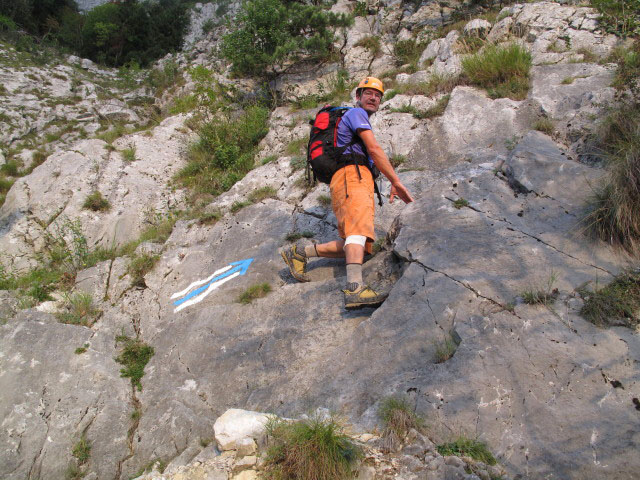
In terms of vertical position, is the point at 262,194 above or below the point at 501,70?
below

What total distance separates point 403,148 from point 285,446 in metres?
5.19

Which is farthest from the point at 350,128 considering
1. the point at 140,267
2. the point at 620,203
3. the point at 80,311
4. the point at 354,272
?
the point at 80,311

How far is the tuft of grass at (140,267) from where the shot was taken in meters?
5.89

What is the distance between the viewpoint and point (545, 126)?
18.6 feet

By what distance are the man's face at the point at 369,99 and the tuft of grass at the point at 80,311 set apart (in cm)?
420

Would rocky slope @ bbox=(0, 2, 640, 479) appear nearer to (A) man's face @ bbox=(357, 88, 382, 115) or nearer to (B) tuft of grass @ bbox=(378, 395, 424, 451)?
(B) tuft of grass @ bbox=(378, 395, 424, 451)

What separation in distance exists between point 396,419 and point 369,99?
330 cm

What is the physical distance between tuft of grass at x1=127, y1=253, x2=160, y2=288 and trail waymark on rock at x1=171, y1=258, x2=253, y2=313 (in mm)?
691

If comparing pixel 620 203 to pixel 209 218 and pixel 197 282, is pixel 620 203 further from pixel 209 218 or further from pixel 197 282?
pixel 209 218

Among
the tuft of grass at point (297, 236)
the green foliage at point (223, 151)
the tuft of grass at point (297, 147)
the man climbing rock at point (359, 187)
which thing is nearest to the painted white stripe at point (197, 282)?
the tuft of grass at point (297, 236)

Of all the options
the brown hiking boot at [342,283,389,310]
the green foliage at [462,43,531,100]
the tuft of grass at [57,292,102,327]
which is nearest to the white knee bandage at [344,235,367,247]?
the brown hiking boot at [342,283,389,310]

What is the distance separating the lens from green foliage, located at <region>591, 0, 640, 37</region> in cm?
715

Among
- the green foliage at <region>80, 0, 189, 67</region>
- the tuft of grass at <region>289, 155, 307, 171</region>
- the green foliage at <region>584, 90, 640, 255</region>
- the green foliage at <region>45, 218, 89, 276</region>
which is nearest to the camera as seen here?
the green foliage at <region>584, 90, 640, 255</region>

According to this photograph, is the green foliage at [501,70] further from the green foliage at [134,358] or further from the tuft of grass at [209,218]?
the green foliage at [134,358]
